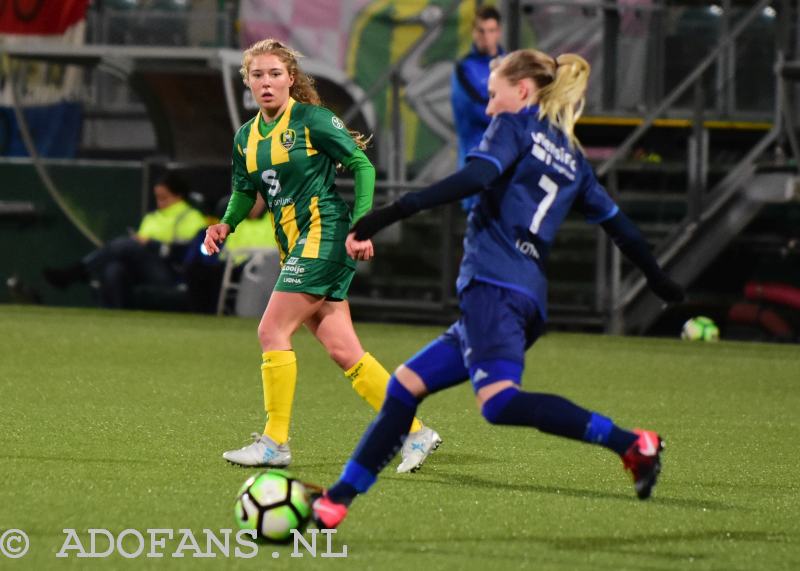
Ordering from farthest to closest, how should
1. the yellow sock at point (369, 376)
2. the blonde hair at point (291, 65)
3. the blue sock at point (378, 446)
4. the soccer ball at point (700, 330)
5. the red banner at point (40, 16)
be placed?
the red banner at point (40, 16)
the soccer ball at point (700, 330)
the yellow sock at point (369, 376)
the blonde hair at point (291, 65)
the blue sock at point (378, 446)

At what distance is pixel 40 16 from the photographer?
56.2 feet

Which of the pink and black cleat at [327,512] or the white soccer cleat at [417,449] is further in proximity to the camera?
the white soccer cleat at [417,449]

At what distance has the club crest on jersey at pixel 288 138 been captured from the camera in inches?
273

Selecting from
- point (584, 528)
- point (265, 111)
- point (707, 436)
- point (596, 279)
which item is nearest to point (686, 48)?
point (596, 279)

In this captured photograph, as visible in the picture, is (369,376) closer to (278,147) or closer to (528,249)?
(278,147)

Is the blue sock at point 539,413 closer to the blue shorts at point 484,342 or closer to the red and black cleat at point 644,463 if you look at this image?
the blue shorts at point 484,342

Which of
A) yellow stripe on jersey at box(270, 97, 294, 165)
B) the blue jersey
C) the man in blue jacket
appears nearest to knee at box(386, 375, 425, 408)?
the blue jersey

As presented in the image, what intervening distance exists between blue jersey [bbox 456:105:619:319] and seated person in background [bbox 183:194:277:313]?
9.94 m

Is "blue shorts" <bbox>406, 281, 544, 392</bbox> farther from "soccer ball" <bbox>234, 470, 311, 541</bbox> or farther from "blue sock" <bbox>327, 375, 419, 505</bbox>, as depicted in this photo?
"soccer ball" <bbox>234, 470, 311, 541</bbox>

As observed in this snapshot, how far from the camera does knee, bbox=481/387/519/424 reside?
5297 mm

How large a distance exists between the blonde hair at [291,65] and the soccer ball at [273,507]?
2176 mm

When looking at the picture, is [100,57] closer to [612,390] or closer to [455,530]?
[612,390]

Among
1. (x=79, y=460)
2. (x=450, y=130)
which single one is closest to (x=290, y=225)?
(x=79, y=460)

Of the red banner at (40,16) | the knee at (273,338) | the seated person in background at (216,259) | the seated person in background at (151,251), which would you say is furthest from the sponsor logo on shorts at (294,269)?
the red banner at (40,16)
